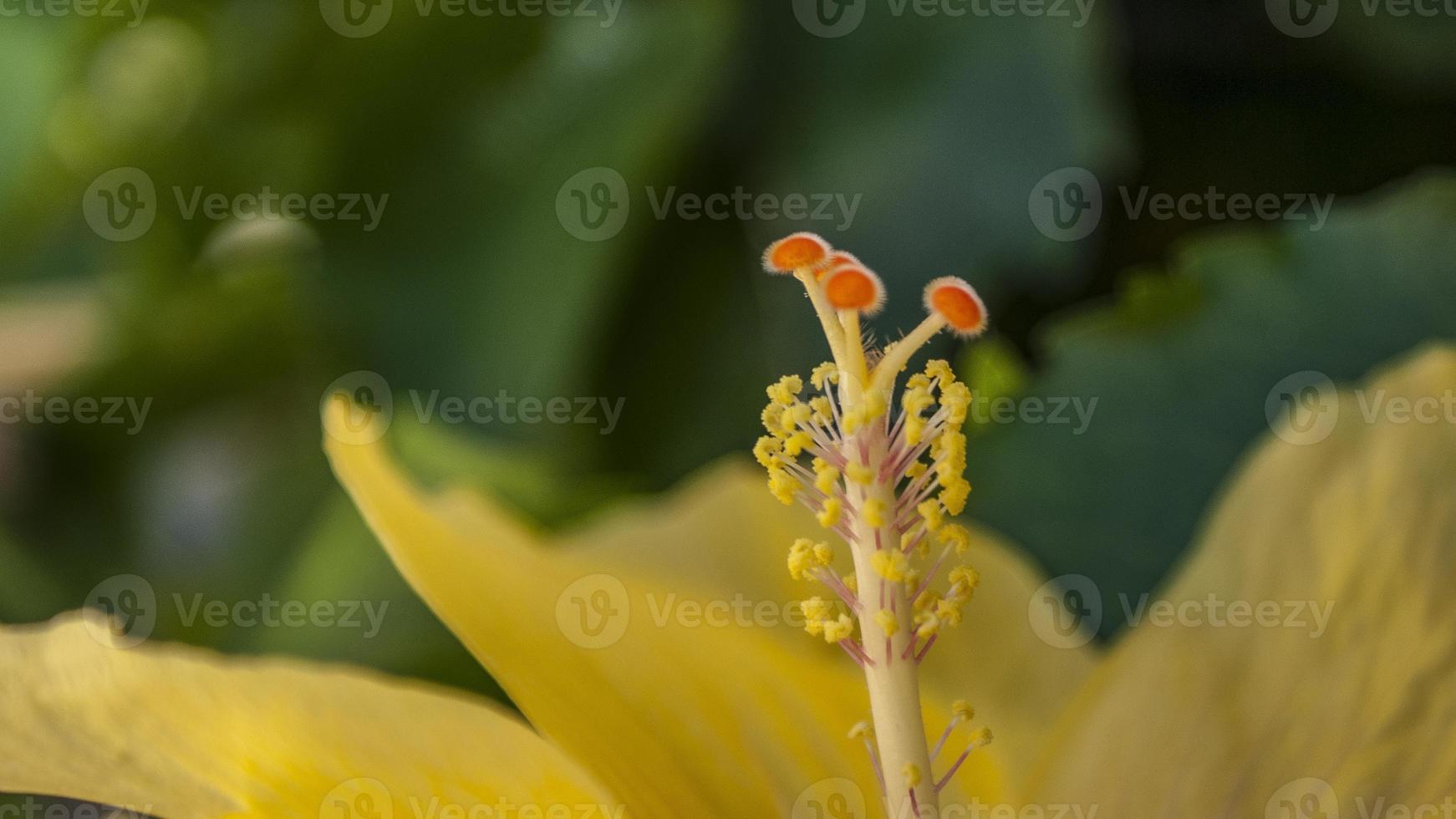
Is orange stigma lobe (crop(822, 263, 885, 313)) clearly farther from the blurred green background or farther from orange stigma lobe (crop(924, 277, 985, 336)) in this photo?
the blurred green background

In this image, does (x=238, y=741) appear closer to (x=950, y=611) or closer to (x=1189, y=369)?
(x=950, y=611)

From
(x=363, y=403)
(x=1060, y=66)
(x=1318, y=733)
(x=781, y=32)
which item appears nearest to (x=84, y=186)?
(x=363, y=403)

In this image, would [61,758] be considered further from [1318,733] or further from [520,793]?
[1318,733]

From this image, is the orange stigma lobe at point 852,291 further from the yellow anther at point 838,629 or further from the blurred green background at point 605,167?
the blurred green background at point 605,167

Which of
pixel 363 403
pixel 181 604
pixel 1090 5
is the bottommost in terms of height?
pixel 181 604

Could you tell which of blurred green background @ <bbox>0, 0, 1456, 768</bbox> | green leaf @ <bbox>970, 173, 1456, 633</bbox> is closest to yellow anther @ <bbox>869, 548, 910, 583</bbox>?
green leaf @ <bbox>970, 173, 1456, 633</bbox>

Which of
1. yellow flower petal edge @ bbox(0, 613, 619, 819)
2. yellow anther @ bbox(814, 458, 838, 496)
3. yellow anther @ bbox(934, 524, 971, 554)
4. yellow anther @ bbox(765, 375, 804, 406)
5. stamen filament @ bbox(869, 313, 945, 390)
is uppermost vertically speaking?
stamen filament @ bbox(869, 313, 945, 390)

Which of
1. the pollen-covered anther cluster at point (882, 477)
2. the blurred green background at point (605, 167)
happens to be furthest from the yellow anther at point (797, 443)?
the blurred green background at point (605, 167)
